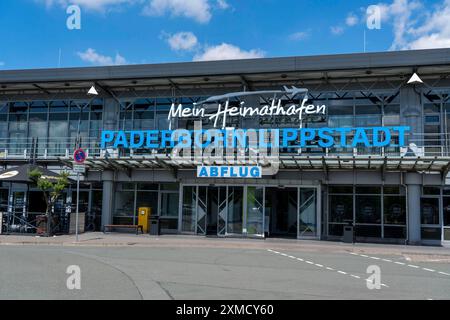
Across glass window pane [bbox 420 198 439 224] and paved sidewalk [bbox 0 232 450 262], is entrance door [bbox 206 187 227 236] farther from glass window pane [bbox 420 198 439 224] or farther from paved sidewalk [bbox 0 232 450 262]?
glass window pane [bbox 420 198 439 224]

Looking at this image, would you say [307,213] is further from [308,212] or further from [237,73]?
[237,73]

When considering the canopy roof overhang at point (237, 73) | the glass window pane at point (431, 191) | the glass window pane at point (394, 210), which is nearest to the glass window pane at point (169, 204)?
the canopy roof overhang at point (237, 73)

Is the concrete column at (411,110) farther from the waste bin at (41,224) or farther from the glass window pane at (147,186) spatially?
the waste bin at (41,224)

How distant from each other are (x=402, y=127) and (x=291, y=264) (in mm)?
10575

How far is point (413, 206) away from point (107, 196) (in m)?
15.7

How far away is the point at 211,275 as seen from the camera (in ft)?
40.1

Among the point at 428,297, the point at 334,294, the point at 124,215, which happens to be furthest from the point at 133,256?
the point at 124,215

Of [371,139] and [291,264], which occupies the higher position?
[371,139]

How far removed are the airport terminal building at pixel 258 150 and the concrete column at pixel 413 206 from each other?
47 mm

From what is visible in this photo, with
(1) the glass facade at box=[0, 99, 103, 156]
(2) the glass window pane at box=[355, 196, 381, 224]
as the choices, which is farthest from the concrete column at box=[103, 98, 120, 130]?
(2) the glass window pane at box=[355, 196, 381, 224]

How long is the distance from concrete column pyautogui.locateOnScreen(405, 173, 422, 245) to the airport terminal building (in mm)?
47

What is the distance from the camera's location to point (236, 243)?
21.5 meters

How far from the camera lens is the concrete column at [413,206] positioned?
22.8m

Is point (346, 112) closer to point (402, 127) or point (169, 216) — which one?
point (402, 127)
